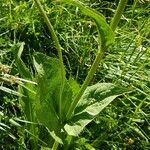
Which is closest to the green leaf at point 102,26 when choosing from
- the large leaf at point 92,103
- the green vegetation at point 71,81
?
the green vegetation at point 71,81

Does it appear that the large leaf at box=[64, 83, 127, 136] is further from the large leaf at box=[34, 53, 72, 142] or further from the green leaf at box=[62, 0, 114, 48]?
the green leaf at box=[62, 0, 114, 48]

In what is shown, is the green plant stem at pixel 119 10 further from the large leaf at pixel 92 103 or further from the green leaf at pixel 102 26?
the large leaf at pixel 92 103

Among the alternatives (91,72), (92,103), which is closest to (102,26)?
(91,72)

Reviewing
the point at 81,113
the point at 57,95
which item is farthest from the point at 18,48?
the point at 81,113

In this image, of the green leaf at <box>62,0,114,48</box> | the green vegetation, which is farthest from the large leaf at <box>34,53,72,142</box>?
the green leaf at <box>62,0,114,48</box>

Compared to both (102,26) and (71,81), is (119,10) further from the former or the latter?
(71,81)

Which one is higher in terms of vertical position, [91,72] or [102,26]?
[102,26]

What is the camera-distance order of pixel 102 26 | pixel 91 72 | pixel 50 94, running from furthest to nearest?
pixel 50 94
pixel 91 72
pixel 102 26
